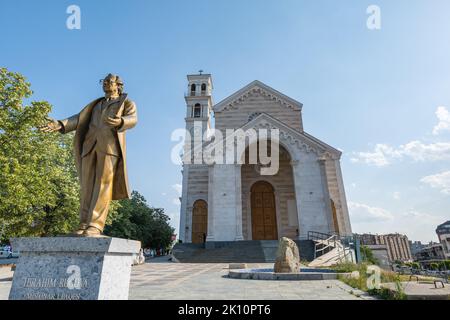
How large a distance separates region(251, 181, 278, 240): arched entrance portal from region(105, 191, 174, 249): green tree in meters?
12.1

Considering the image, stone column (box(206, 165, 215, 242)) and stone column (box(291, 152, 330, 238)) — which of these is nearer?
stone column (box(291, 152, 330, 238))

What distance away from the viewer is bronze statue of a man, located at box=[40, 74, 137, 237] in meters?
3.70

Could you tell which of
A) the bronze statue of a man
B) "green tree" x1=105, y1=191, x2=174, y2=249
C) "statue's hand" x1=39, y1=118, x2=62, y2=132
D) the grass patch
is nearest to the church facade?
"green tree" x1=105, y1=191, x2=174, y2=249

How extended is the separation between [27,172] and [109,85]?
35.0 feet

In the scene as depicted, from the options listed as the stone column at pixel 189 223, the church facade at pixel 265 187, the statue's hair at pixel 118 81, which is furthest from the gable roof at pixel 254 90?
the statue's hair at pixel 118 81

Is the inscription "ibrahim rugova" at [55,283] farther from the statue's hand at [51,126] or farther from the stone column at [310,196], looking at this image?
the stone column at [310,196]

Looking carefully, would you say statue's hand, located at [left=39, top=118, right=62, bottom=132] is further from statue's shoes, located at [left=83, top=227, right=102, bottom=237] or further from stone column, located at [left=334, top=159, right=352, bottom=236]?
stone column, located at [left=334, top=159, right=352, bottom=236]

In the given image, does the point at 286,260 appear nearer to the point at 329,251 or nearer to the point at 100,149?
the point at 100,149

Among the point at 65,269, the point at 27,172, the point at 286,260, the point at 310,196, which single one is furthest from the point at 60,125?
the point at 310,196

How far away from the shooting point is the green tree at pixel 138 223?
2897 centimetres

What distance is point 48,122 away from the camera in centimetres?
383

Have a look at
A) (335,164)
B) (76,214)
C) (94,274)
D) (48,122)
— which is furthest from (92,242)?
(335,164)
